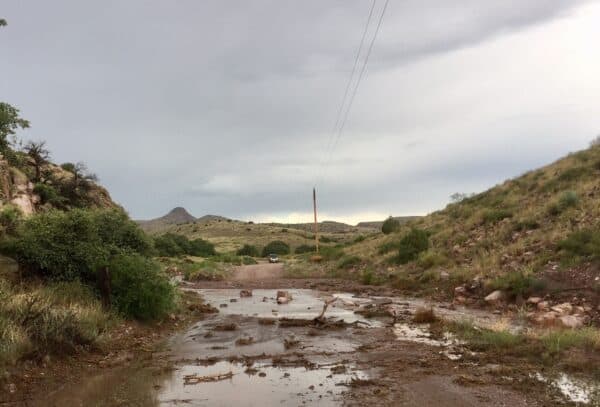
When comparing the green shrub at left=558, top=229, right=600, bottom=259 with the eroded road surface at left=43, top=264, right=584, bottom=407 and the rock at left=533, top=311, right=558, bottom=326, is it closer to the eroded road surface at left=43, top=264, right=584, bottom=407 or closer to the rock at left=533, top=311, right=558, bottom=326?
the rock at left=533, top=311, right=558, bottom=326

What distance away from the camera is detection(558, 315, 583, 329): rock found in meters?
11.7

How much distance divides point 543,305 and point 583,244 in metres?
4.04

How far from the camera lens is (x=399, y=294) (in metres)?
21.8

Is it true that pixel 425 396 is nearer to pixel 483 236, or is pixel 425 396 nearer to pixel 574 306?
pixel 574 306

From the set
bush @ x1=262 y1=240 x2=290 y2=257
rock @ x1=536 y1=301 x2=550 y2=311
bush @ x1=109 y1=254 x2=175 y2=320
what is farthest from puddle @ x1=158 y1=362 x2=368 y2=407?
bush @ x1=262 y1=240 x2=290 y2=257

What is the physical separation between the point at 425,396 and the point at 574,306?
866cm

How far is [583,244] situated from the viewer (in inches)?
663

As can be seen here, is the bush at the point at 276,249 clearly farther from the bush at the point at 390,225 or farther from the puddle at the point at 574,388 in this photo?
the puddle at the point at 574,388

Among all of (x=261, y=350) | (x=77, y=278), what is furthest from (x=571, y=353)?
(x=77, y=278)

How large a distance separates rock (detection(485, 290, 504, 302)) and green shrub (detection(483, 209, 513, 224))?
10.4m

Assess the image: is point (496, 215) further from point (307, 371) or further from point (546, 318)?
point (307, 371)

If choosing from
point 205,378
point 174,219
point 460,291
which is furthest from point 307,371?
point 174,219

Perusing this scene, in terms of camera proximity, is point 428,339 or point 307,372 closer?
point 307,372

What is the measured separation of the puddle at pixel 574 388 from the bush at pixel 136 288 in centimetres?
993
